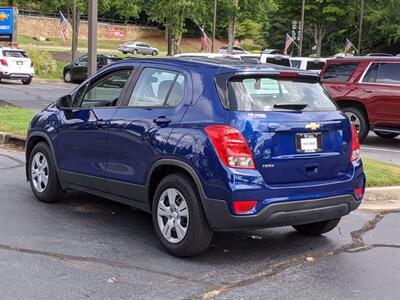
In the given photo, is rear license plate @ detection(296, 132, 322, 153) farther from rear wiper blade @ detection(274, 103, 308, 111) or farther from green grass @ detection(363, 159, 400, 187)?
green grass @ detection(363, 159, 400, 187)

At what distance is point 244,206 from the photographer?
193 inches

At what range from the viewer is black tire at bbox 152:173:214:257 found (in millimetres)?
5086

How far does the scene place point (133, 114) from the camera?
578 cm

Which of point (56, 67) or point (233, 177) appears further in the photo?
point (56, 67)

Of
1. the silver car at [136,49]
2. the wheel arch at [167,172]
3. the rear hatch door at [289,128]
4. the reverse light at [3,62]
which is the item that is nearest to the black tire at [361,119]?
the rear hatch door at [289,128]

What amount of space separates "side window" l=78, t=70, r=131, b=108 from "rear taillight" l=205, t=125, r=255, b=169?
1.62 meters

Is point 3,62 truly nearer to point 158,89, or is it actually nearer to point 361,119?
point 361,119

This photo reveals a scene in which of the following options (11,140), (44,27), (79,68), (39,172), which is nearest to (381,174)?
(39,172)

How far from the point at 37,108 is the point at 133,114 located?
487 inches

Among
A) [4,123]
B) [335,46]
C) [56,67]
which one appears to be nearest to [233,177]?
[4,123]

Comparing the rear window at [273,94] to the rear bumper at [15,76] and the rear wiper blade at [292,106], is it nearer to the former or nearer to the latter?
the rear wiper blade at [292,106]

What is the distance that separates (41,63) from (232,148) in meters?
30.9

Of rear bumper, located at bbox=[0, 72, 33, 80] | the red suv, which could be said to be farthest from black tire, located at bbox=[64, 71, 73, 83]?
the red suv

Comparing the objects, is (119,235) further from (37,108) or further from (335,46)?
(335,46)
